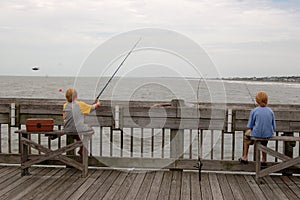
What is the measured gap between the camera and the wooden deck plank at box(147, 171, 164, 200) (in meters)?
4.49

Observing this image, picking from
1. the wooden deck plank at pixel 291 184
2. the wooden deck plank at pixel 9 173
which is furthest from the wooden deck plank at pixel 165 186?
the wooden deck plank at pixel 9 173

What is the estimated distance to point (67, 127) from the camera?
520 centimetres

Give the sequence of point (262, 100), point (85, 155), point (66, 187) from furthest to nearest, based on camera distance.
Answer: point (85, 155), point (262, 100), point (66, 187)

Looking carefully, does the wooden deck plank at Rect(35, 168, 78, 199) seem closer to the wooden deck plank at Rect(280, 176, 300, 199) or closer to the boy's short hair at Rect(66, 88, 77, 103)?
the boy's short hair at Rect(66, 88, 77, 103)

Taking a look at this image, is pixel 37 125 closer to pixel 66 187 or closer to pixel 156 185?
pixel 66 187

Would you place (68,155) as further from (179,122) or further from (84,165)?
(179,122)

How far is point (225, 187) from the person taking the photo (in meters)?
4.83

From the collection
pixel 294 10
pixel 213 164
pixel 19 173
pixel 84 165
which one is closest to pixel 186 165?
pixel 213 164

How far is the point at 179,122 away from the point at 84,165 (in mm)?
1361

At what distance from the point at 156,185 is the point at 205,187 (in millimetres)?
578

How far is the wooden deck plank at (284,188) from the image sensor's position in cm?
453

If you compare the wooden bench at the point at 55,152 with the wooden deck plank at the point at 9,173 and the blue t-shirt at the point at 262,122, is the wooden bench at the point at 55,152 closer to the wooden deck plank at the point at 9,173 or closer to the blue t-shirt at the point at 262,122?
the wooden deck plank at the point at 9,173

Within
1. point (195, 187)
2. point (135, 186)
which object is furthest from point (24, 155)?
point (195, 187)

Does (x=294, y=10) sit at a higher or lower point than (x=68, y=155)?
higher
